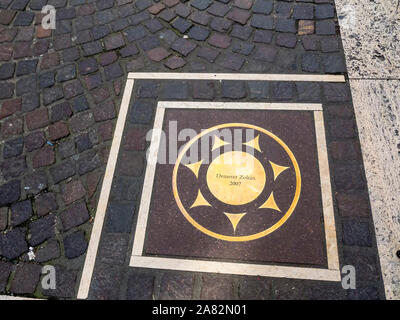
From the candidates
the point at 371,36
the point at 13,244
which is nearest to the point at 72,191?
the point at 13,244

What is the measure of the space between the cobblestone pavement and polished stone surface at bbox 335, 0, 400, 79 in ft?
0.51

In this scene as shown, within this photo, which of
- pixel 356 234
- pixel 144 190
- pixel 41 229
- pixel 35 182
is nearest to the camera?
pixel 356 234

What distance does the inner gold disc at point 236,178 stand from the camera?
9.87 feet

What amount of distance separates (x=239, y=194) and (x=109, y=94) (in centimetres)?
190

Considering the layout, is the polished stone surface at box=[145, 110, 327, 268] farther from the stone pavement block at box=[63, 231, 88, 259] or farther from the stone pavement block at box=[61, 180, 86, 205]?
the stone pavement block at box=[61, 180, 86, 205]

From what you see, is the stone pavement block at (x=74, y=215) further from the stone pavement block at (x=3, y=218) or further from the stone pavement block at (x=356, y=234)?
the stone pavement block at (x=356, y=234)

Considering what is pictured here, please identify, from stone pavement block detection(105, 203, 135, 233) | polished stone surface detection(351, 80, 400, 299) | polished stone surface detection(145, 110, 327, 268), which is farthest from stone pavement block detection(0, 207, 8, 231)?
polished stone surface detection(351, 80, 400, 299)

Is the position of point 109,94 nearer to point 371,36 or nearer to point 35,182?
point 35,182

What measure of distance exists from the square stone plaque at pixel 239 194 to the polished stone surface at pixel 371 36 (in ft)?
2.80

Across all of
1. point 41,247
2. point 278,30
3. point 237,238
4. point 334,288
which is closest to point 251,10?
point 278,30

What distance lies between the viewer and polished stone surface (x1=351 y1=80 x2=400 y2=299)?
107 inches

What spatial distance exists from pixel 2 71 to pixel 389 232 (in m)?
4.60

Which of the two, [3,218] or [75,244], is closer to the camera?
[75,244]

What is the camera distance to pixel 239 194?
3.01 meters
